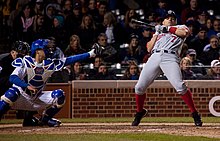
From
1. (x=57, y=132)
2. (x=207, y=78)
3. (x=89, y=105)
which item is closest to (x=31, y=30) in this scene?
(x=89, y=105)

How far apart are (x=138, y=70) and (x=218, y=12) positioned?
4378 mm

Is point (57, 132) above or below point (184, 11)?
below

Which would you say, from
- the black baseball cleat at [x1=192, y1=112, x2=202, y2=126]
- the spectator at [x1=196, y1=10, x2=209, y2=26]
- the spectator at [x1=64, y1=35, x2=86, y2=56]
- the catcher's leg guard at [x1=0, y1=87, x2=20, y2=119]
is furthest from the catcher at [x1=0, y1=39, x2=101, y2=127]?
the spectator at [x1=196, y1=10, x2=209, y2=26]

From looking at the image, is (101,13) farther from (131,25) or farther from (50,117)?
(50,117)

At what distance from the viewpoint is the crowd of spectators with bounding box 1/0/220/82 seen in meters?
16.9

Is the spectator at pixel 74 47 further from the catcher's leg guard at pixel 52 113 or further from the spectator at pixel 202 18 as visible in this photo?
the catcher's leg guard at pixel 52 113

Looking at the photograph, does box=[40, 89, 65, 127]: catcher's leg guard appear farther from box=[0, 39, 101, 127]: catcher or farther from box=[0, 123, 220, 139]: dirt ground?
box=[0, 123, 220, 139]: dirt ground

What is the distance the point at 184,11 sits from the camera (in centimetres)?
1931

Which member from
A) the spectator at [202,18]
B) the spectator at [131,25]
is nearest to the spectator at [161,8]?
the spectator at [131,25]

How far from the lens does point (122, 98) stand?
55.1ft

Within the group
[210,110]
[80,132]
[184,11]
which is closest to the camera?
[80,132]

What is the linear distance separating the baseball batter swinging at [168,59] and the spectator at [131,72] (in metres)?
3.80

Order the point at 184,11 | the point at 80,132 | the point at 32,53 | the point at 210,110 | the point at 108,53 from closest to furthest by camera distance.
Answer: the point at 80,132
the point at 32,53
the point at 210,110
the point at 108,53
the point at 184,11

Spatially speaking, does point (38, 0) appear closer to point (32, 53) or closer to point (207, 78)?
point (207, 78)
